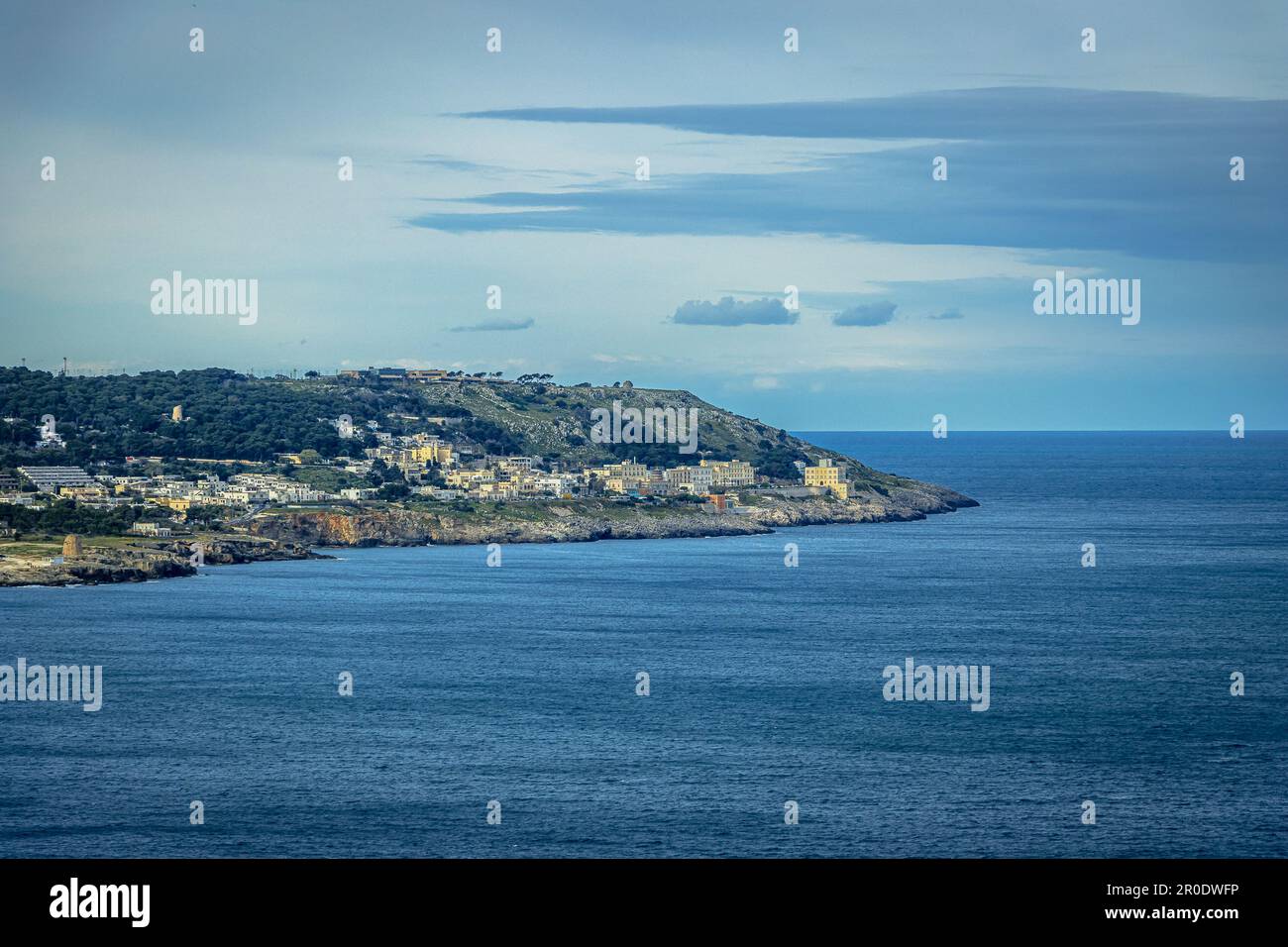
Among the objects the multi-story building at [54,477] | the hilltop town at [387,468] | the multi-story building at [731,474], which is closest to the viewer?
the hilltop town at [387,468]

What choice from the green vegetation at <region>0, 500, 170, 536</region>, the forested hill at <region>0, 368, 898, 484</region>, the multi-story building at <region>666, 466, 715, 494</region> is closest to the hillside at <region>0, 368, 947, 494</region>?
the forested hill at <region>0, 368, 898, 484</region>

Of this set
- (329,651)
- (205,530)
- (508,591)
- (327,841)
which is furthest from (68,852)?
(205,530)

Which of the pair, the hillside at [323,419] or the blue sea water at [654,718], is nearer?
the blue sea water at [654,718]

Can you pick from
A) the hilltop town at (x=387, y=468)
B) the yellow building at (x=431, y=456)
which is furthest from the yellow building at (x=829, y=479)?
the yellow building at (x=431, y=456)

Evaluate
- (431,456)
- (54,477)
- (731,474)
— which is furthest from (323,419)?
(731,474)

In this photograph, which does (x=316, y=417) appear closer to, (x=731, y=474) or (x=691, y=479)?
(x=691, y=479)

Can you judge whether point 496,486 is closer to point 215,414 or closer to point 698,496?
point 698,496

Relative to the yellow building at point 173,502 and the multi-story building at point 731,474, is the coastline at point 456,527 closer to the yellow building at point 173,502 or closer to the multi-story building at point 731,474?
the yellow building at point 173,502
